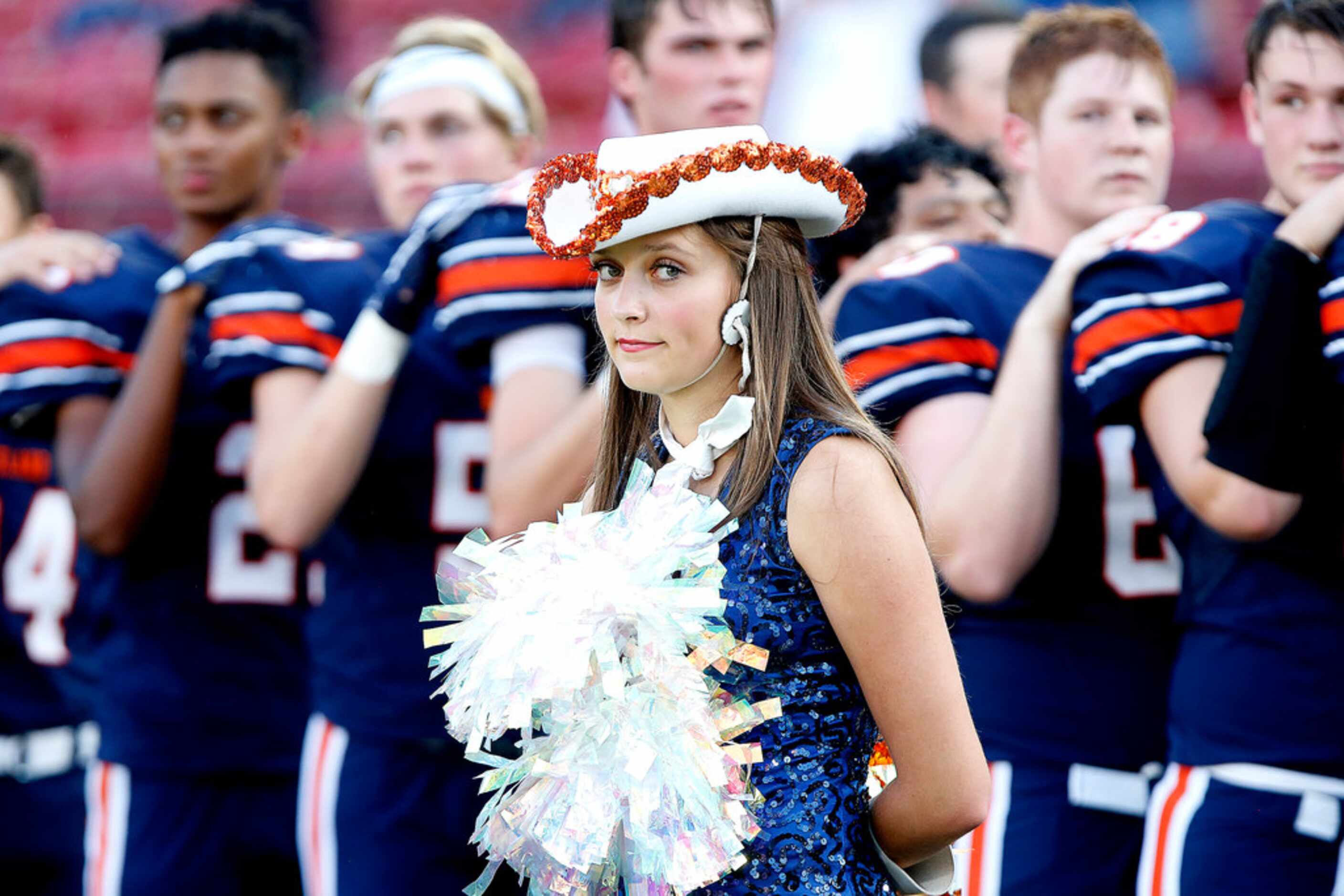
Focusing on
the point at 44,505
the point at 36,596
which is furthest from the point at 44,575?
the point at 44,505

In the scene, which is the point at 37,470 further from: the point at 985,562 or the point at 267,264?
the point at 985,562

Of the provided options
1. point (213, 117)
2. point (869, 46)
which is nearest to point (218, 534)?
point (213, 117)

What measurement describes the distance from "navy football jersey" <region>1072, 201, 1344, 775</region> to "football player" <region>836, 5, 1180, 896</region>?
4.2 inches

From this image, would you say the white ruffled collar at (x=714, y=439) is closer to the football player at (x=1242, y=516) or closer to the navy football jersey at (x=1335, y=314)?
the football player at (x=1242, y=516)

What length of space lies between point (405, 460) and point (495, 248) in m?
0.53

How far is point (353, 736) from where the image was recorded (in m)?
3.42

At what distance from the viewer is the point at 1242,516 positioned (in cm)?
262

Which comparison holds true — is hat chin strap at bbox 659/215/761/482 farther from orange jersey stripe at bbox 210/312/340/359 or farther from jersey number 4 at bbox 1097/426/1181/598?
orange jersey stripe at bbox 210/312/340/359

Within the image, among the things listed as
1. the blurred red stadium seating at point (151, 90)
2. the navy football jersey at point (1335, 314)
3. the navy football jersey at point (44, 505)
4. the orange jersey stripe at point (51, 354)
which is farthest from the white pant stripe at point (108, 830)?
the blurred red stadium seating at point (151, 90)

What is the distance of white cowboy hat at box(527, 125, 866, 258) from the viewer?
197 centimetres

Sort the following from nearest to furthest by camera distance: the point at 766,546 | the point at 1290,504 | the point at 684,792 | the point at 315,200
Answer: the point at 684,792
the point at 766,546
the point at 1290,504
the point at 315,200

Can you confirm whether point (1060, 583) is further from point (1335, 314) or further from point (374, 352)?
point (374, 352)

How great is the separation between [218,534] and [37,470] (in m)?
0.76

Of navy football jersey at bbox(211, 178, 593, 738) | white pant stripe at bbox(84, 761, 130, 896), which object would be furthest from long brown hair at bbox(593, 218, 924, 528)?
white pant stripe at bbox(84, 761, 130, 896)
